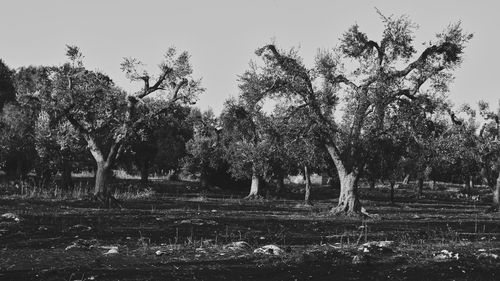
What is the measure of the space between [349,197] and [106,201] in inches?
566

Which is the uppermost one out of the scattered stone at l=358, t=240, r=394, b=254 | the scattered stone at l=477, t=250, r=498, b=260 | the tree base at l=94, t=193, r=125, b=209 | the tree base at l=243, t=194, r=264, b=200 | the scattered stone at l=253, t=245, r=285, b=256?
the scattered stone at l=477, t=250, r=498, b=260

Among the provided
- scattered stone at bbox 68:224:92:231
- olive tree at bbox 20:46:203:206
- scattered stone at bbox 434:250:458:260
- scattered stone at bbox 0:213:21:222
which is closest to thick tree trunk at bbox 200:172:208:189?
olive tree at bbox 20:46:203:206

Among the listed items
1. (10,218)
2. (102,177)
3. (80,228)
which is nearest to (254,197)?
(102,177)

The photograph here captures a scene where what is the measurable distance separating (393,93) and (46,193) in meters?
23.2

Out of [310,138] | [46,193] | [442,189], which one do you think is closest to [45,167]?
[46,193]

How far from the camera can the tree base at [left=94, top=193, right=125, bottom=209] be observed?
27328 mm

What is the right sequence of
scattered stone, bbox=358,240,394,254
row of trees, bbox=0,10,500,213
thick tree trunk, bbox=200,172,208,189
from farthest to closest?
thick tree trunk, bbox=200,172,208,189 < row of trees, bbox=0,10,500,213 < scattered stone, bbox=358,240,394,254

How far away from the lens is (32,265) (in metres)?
9.10

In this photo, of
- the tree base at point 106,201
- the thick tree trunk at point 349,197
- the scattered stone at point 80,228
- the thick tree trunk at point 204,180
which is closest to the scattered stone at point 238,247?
the scattered stone at point 80,228

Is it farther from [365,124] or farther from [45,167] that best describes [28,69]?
[365,124]

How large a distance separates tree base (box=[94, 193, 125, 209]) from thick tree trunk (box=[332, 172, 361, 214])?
42.3ft

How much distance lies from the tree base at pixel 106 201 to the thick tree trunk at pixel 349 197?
12.9 meters

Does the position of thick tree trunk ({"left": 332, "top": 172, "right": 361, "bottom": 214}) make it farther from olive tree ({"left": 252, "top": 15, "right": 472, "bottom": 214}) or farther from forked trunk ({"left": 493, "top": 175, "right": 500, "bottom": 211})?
forked trunk ({"left": 493, "top": 175, "right": 500, "bottom": 211})

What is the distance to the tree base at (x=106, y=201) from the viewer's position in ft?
89.7
